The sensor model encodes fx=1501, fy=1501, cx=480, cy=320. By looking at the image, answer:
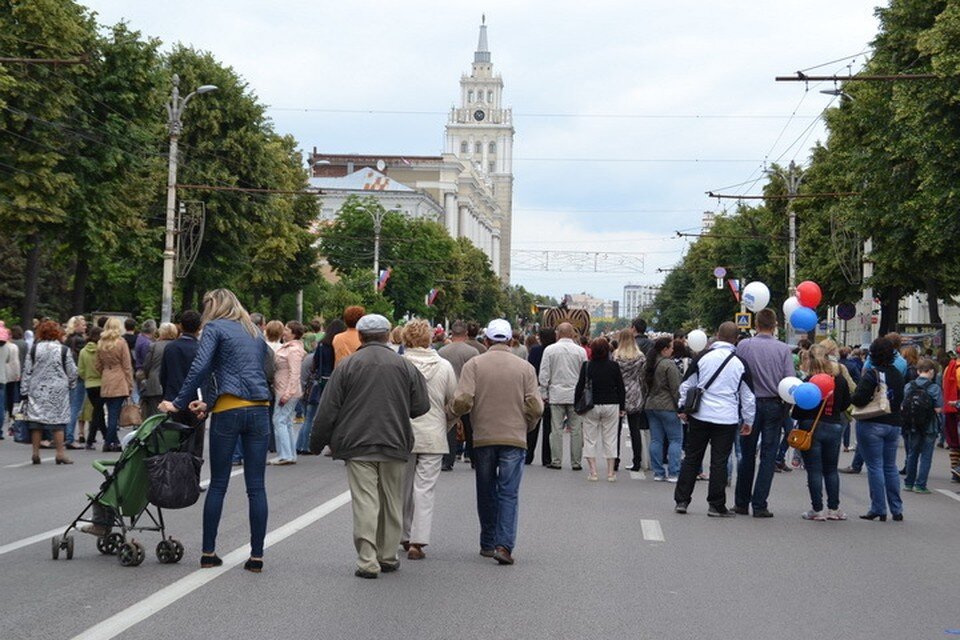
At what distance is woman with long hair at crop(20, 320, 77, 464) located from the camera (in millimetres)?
18812

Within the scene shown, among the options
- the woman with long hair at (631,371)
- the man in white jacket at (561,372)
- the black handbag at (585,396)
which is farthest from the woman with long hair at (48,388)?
the woman with long hair at (631,371)

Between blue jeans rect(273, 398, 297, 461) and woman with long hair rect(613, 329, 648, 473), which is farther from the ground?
woman with long hair rect(613, 329, 648, 473)

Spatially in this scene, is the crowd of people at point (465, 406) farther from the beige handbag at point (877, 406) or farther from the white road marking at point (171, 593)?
the white road marking at point (171, 593)

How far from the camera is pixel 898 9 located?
40.1m

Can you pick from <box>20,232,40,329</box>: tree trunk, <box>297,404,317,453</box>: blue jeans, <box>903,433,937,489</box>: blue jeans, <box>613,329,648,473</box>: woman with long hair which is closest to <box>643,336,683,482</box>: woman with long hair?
<box>613,329,648,473</box>: woman with long hair

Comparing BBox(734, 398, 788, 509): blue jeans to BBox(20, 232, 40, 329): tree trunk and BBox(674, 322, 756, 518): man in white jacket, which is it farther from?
BBox(20, 232, 40, 329): tree trunk

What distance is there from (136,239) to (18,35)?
367 inches

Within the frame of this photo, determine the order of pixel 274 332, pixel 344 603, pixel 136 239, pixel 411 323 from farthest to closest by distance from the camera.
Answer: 1. pixel 136 239
2. pixel 274 332
3. pixel 411 323
4. pixel 344 603

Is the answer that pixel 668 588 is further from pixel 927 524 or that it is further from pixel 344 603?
pixel 927 524

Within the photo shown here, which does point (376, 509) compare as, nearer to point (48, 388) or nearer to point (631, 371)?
point (631, 371)

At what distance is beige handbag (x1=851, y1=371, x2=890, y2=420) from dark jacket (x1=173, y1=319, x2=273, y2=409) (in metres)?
6.86

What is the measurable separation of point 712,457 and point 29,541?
6.37 meters

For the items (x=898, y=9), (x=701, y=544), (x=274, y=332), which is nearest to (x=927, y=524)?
(x=701, y=544)

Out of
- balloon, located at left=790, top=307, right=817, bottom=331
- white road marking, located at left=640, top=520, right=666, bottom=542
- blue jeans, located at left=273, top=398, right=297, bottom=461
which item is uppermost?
balloon, located at left=790, top=307, right=817, bottom=331
